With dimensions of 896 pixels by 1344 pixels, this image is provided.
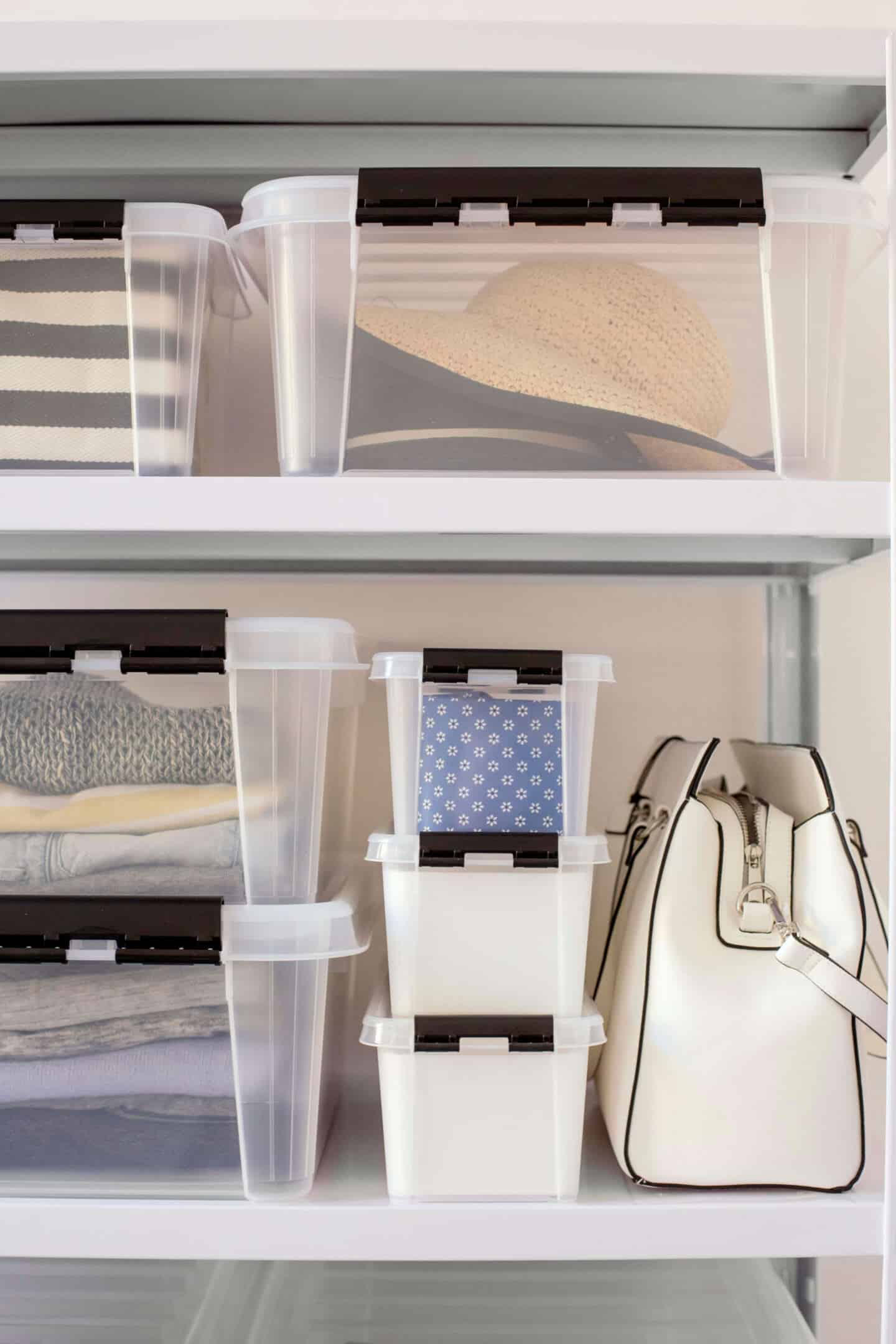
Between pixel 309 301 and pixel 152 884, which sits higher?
pixel 309 301

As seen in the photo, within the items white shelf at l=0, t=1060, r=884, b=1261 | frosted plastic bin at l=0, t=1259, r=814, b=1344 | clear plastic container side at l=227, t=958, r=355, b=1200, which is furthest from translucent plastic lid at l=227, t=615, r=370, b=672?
frosted plastic bin at l=0, t=1259, r=814, b=1344

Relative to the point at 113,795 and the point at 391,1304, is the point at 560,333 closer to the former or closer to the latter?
the point at 113,795

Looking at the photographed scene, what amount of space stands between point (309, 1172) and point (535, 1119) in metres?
0.17

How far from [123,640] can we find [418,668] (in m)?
0.22

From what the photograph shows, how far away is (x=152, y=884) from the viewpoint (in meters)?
0.75

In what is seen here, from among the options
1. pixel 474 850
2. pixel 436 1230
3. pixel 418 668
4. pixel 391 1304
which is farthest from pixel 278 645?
pixel 391 1304

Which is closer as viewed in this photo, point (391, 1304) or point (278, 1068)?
point (278, 1068)

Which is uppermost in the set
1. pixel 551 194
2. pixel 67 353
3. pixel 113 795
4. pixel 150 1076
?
pixel 551 194

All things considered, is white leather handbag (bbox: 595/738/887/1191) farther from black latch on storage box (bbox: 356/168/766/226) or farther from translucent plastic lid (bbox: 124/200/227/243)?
translucent plastic lid (bbox: 124/200/227/243)

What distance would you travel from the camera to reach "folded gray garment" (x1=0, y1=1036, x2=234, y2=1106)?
2.46 ft

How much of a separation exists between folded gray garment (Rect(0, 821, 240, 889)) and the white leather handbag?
1.09 ft

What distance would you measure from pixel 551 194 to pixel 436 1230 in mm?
752

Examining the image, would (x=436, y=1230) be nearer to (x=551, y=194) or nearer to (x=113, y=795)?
(x=113, y=795)

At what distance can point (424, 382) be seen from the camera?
2.48ft
